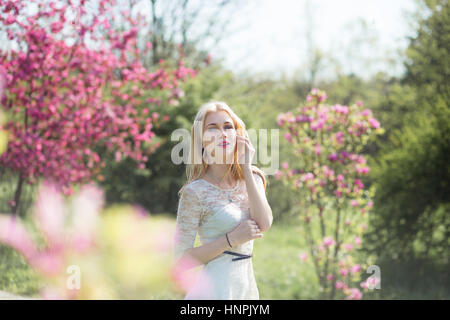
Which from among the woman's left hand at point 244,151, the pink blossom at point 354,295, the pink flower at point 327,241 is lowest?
the pink blossom at point 354,295

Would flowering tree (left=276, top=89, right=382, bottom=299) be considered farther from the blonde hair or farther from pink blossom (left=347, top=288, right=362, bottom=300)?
the blonde hair

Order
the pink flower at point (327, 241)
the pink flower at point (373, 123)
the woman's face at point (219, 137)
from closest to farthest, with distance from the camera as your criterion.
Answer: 1. the woman's face at point (219, 137)
2. the pink flower at point (373, 123)
3. the pink flower at point (327, 241)

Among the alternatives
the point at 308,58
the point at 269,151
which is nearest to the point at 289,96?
the point at 308,58

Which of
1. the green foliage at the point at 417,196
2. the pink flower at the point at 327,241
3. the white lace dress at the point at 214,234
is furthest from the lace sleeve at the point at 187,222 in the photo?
the green foliage at the point at 417,196

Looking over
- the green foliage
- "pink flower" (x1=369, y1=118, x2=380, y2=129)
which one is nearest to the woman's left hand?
"pink flower" (x1=369, y1=118, x2=380, y2=129)

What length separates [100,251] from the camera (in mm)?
6141

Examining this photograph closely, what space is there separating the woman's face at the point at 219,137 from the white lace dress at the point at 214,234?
0.14 metres

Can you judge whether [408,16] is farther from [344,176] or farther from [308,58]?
[344,176]

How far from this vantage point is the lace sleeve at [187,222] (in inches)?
70.1

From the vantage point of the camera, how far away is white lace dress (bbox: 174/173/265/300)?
5.80 ft

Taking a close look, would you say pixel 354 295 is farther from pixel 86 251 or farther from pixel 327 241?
pixel 86 251

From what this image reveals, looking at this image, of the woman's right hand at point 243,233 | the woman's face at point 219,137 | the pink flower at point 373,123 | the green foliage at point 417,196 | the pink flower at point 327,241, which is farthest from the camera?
the green foliage at point 417,196

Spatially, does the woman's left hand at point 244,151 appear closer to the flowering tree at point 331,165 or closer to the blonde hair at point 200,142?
the blonde hair at point 200,142

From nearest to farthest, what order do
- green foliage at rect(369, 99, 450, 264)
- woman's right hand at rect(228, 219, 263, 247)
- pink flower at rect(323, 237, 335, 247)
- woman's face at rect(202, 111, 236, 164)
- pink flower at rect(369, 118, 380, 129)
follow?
woman's right hand at rect(228, 219, 263, 247) → woman's face at rect(202, 111, 236, 164) → pink flower at rect(369, 118, 380, 129) → pink flower at rect(323, 237, 335, 247) → green foliage at rect(369, 99, 450, 264)
